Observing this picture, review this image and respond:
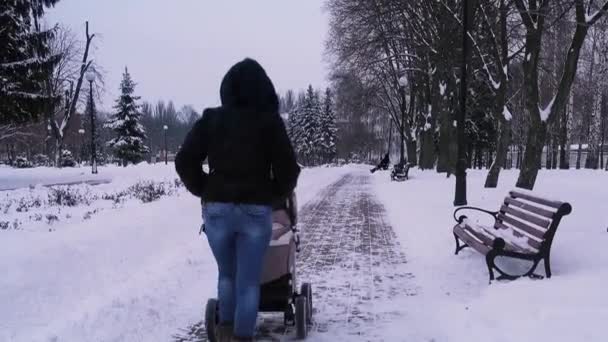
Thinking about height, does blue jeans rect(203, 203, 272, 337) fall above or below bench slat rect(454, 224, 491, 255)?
above

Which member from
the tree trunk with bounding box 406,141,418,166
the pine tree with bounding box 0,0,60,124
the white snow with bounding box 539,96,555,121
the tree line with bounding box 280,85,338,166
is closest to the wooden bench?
the white snow with bounding box 539,96,555,121

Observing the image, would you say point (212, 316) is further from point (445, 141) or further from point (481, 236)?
point (445, 141)

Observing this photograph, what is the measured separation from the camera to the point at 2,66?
65.3 feet

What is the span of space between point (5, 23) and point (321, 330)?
67.0 feet

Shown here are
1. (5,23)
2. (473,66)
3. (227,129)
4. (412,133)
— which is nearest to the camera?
(227,129)

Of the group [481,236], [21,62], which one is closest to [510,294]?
[481,236]

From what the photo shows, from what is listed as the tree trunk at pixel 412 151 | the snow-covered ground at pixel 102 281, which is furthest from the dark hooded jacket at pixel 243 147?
the tree trunk at pixel 412 151

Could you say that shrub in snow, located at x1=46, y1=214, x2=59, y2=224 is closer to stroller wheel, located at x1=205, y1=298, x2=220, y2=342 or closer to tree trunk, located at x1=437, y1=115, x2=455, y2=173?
stroller wheel, located at x1=205, y1=298, x2=220, y2=342

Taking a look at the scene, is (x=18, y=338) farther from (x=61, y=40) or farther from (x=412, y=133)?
(x=61, y=40)

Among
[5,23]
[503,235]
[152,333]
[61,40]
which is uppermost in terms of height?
[61,40]

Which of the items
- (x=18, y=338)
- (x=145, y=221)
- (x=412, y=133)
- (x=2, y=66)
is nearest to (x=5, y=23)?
(x=2, y=66)

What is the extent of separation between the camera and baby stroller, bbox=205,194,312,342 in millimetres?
3818

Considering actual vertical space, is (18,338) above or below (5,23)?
below

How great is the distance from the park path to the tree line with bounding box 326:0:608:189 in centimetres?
557
